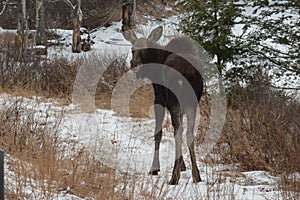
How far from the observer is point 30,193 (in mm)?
3930

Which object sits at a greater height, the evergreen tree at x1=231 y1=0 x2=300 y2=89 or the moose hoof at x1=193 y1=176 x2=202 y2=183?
the evergreen tree at x1=231 y1=0 x2=300 y2=89

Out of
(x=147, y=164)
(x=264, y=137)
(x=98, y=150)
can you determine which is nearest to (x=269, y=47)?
(x=264, y=137)

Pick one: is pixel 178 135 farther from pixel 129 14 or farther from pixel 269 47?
pixel 129 14

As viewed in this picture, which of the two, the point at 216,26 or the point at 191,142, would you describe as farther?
the point at 216,26

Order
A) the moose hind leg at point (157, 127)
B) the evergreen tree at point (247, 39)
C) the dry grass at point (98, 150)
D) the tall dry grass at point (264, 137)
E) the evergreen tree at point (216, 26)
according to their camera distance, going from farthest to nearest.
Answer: the evergreen tree at point (216, 26) < the evergreen tree at point (247, 39) < the moose hind leg at point (157, 127) < the tall dry grass at point (264, 137) < the dry grass at point (98, 150)

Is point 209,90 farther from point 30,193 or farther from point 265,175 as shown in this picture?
point 30,193

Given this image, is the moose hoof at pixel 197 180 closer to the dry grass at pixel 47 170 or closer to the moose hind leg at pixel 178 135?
the moose hind leg at pixel 178 135

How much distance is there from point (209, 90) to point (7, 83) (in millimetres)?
4459

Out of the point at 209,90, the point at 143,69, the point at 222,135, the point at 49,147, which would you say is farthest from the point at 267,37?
the point at 49,147

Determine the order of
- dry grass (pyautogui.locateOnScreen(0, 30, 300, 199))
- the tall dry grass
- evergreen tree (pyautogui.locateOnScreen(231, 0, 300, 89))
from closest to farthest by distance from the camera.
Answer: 1. dry grass (pyautogui.locateOnScreen(0, 30, 300, 199))
2. the tall dry grass
3. evergreen tree (pyautogui.locateOnScreen(231, 0, 300, 89))

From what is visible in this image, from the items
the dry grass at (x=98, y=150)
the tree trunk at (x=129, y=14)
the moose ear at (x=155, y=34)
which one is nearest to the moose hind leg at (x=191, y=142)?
the dry grass at (x=98, y=150)

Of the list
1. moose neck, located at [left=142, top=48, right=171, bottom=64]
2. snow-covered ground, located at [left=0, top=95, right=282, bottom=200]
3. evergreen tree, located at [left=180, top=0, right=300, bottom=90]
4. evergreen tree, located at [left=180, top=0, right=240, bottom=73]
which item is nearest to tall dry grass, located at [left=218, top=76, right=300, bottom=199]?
snow-covered ground, located at [left=0, top=95, right=282, bottom=200]

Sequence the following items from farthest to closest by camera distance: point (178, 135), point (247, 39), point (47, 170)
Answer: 1. point (247, 39)
2. point (178, 135)
3. point (47, 170)

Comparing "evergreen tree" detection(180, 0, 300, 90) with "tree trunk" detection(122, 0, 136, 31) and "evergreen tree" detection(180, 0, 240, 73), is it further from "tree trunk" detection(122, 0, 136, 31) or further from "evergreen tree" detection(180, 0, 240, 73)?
"tree trunk" detection(122, 0, 136, 31)
